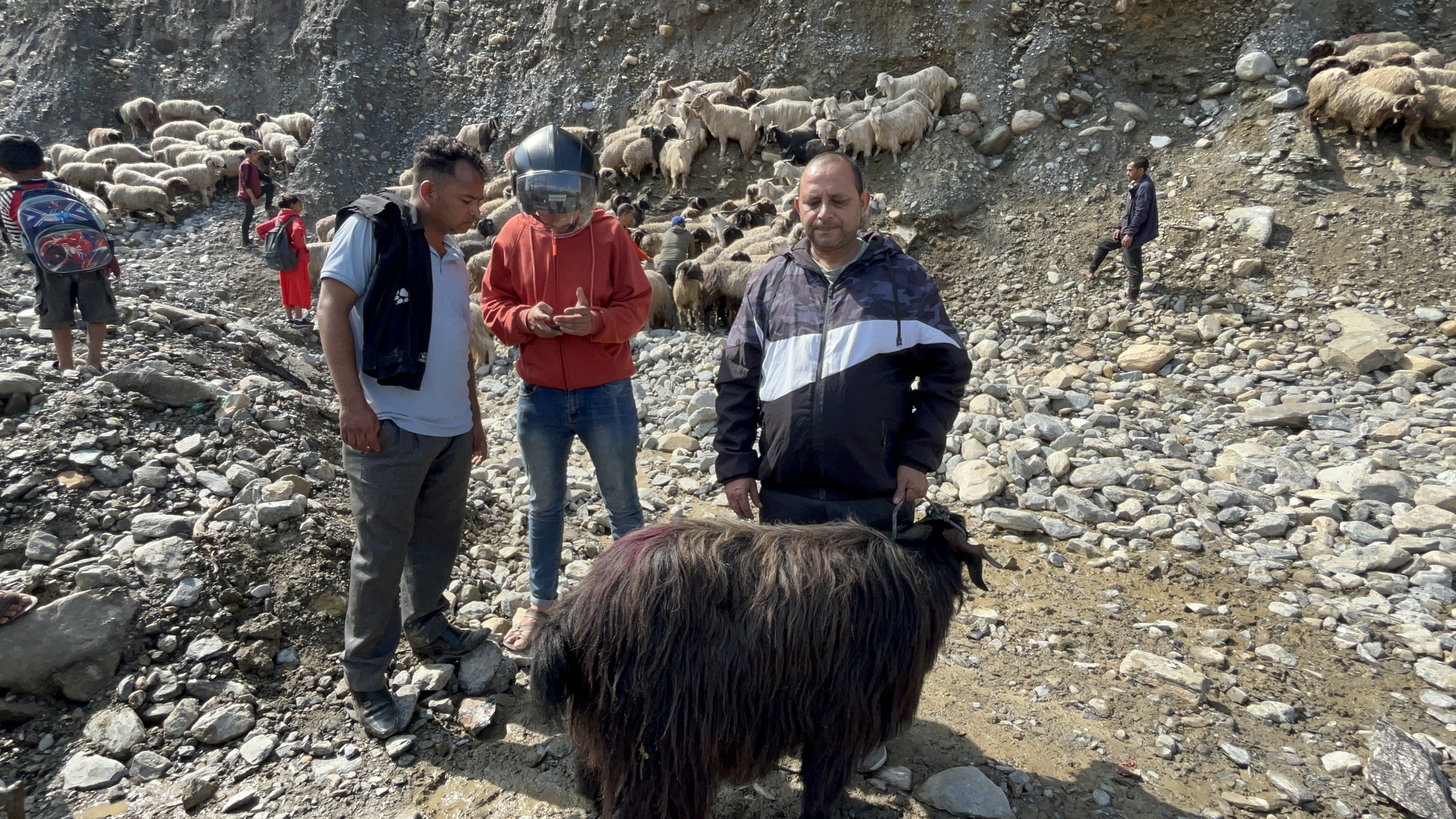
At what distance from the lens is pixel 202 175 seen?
14.8m

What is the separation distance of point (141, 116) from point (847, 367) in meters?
23.3

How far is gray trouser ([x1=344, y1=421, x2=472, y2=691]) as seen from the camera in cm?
243

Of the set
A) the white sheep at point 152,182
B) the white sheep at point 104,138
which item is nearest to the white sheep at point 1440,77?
the white sheep at point 152,182

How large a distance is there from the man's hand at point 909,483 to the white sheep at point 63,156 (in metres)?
20.5

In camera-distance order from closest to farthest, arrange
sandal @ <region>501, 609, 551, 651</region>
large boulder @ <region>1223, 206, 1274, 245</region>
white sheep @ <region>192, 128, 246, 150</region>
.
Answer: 1. sandal @ <region>501, 609, 551, 651</region>
2. large boulder @ <region>1223, 206, 1274, 245</region>
3. white sheep @ <region>192, 128, 246, 150</region>

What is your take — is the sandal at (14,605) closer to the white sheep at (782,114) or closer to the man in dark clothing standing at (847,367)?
the man in dark clothing standing at (847,367)

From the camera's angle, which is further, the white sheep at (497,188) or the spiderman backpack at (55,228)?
the white sheep at (497,188)

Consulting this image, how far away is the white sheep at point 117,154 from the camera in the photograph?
51.6 ft

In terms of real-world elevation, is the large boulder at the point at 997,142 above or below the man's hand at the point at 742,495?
above

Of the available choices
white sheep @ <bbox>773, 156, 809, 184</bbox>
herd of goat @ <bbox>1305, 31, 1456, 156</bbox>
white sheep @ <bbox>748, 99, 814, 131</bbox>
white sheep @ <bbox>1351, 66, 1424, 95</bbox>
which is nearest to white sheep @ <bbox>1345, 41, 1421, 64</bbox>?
herd of goat @ <bbox>1305, 31, 1456, 156</bbox>

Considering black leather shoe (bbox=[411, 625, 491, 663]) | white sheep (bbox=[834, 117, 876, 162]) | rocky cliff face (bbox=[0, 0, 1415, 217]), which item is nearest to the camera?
black leather shoe (bbox=[411, 625, 491, 663])

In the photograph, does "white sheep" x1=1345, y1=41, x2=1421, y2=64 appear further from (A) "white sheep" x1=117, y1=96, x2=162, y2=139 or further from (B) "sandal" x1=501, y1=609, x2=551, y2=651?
(A) "white sheep" x1=117, y1=96, x2=162, y2=139

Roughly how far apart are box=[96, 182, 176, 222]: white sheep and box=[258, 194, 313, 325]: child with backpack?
7645 mm

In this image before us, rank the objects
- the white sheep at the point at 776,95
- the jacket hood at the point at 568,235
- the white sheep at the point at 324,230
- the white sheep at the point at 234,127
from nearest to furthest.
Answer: the jacket hood at the point at 568,235 → the white sheep at the point at 776,95 → the white sheep at the point at 324,230 → the white sheep at the point at 234,127
